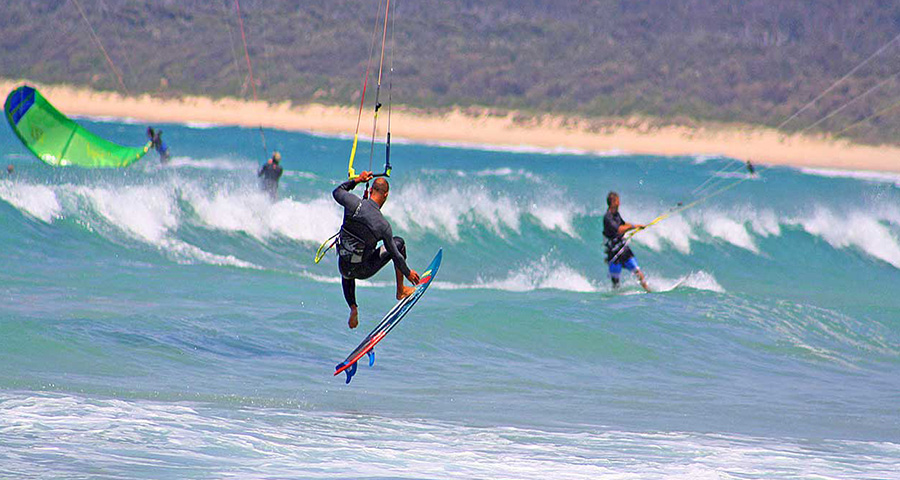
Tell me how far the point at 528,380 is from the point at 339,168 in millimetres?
36861

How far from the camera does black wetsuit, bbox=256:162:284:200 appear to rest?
65.0ft

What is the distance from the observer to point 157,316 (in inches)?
438

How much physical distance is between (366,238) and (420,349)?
280 centimetres

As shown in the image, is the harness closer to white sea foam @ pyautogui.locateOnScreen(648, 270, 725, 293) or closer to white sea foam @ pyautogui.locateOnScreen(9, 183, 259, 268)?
white sea foam @ pyautogui.locateOnScreen(648, 270, 725, 293)

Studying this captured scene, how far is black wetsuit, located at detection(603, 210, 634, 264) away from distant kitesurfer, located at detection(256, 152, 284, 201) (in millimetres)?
7305

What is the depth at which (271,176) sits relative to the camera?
20.0m

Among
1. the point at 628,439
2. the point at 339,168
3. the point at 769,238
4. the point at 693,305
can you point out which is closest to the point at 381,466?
the point at 628,439

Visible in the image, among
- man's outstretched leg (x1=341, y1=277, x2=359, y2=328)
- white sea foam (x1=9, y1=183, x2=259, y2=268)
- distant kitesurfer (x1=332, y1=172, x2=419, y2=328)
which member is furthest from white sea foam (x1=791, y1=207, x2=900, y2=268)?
distant kitesurfer (x1=332, y1=172, x2=419, y2=328)

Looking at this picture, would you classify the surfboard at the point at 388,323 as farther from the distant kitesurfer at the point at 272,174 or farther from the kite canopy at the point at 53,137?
the kite canopy at the point at 53,137

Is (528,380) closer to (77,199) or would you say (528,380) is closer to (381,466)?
(381,466)

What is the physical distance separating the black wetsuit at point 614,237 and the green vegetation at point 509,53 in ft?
256

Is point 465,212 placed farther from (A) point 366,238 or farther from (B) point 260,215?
(A) point 366,238

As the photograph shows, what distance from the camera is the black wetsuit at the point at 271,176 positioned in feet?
65.0

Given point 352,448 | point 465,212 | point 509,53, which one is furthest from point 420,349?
point 509,53
